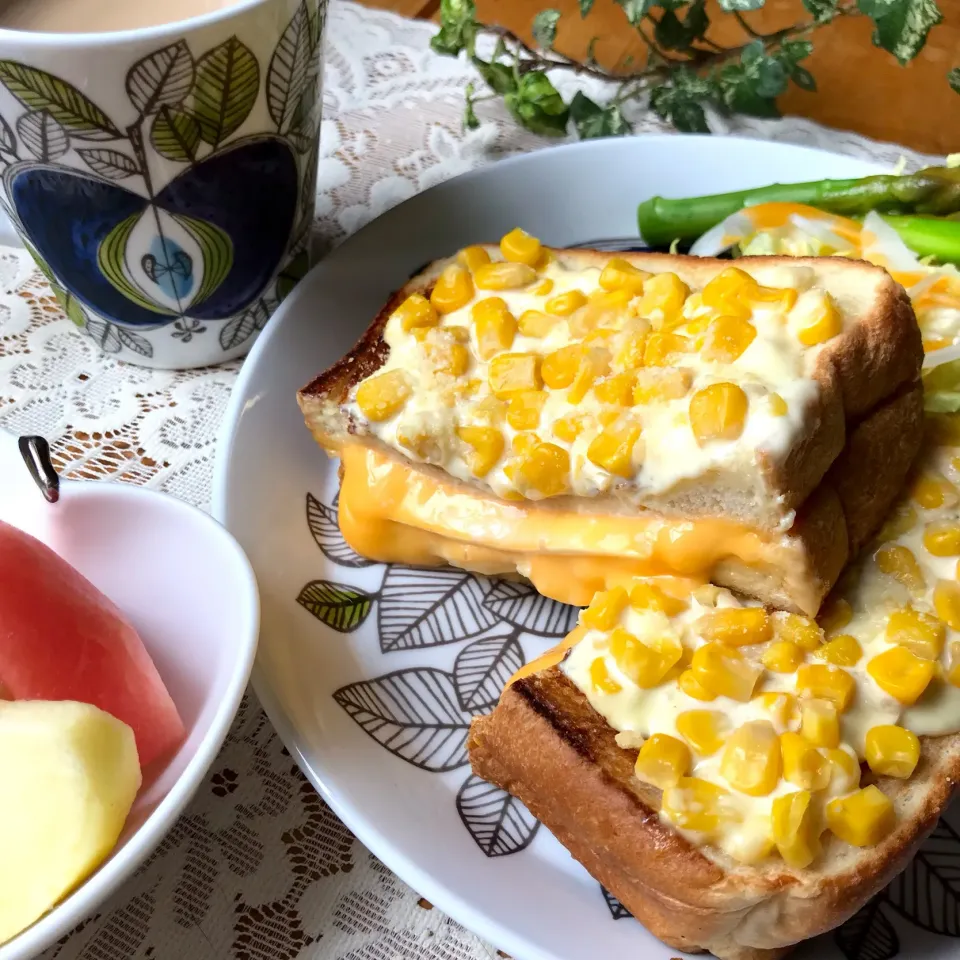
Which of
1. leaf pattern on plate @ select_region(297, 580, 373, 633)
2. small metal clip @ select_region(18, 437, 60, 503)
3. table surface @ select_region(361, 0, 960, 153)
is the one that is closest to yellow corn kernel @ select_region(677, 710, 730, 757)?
leaf pattern on plate @ select_region(297, 580, 373, 633)

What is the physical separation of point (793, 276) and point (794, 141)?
43.4 inches

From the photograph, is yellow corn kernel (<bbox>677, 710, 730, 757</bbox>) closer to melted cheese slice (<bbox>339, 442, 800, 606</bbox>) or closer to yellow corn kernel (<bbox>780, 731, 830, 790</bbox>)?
yellow corn kernel (<bbox>780, 731, 830, 790</bbox>)

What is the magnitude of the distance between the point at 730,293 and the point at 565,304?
30 cm

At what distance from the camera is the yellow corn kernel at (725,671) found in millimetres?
1444

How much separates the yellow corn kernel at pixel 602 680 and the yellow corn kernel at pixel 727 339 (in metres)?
0.54

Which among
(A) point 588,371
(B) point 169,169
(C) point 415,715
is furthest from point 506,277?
(C) point 415,715

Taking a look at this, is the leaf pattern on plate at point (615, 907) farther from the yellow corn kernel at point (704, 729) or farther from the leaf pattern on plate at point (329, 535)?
the leaf pattern on plate at point (329, 535)

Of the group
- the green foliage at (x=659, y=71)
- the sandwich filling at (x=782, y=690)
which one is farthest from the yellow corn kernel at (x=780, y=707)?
the green foliage at (x=659, y=71)

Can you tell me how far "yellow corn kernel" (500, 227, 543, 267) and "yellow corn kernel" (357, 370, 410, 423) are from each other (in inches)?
14.8

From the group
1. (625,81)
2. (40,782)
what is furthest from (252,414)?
(625,81)

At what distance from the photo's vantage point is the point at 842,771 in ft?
4.47

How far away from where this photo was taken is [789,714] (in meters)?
1.42

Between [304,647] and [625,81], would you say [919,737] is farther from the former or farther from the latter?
[625,81]

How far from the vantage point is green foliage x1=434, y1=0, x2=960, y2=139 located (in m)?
2.60
